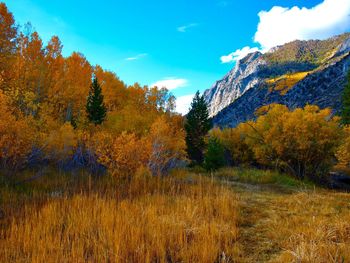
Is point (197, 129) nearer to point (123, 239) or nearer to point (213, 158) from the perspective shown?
point (213, 158)

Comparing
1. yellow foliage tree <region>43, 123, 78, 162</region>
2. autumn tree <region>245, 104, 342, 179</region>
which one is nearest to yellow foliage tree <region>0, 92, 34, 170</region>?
yellow foliage tree <region>43, 123, 78, 162</region>

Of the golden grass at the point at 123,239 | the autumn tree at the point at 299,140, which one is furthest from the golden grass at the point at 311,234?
the autumn tree at the point at 299,140

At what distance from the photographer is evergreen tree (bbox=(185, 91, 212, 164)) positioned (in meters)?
30.5

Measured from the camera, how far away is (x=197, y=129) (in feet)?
102

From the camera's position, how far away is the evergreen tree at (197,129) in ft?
100

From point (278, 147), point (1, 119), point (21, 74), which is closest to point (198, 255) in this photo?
point (1, 119)

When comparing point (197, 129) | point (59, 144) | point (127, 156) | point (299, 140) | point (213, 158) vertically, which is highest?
point (197, 129)

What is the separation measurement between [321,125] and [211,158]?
888 centimetres

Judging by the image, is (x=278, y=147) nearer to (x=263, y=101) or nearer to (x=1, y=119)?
(x=1, y=119)

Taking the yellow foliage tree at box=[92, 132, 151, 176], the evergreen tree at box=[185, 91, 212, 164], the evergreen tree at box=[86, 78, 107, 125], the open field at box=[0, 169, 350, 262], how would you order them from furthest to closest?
the evergreen tree at box=[185, 91, 212, 164]
the evergreen tree at box=[86, 78, 107, 125]
the yellow foliage tree at box=[92, 132, 151, 176]
the open field at box=[0, 169, 350, 262]

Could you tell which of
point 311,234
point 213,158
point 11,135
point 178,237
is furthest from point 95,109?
point 311,234

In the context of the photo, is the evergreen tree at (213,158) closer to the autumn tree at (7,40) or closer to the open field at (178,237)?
the open field at (178,237)

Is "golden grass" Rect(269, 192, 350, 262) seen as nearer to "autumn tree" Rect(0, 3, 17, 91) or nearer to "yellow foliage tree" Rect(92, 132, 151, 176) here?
"yellow foliage tree" Rect(92, 132, 151, 176)

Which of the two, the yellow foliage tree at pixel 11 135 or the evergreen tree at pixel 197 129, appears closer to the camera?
the yellow foliage tree at pixel 11 135
